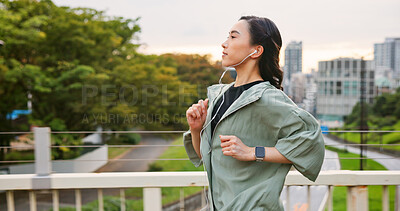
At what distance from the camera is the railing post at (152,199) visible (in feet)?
5.06

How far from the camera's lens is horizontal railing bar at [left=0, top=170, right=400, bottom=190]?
1518 millimetres

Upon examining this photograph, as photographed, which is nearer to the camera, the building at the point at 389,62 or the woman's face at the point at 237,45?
the woman's face at the point at 237,45

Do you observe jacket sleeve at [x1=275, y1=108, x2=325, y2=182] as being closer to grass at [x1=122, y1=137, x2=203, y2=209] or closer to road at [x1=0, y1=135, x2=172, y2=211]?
road at [x1=0, y1=135, x2=172, y2=211]

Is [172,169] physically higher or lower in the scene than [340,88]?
lower

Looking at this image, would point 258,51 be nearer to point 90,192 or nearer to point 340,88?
point 90,192

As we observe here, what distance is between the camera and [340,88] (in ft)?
66.2

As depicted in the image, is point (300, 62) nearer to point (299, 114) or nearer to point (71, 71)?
point (299, 114)

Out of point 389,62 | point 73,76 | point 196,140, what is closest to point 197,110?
point 196,140

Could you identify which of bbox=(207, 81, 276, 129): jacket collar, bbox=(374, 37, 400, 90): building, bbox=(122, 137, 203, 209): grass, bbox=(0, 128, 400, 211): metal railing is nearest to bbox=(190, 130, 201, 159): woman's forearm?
bbox=(207, 81, 276, 129): jacket collar

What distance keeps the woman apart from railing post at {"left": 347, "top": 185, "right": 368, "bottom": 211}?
Result: 0.84 meters

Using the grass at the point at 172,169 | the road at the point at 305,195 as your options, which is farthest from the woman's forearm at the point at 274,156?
the grass at the point at 172,169

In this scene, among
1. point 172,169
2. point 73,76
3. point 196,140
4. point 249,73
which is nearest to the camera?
point 249,73

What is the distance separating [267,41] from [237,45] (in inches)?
3.2

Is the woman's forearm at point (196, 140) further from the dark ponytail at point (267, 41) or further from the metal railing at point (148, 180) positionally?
the metal railing at point (148, 180)
